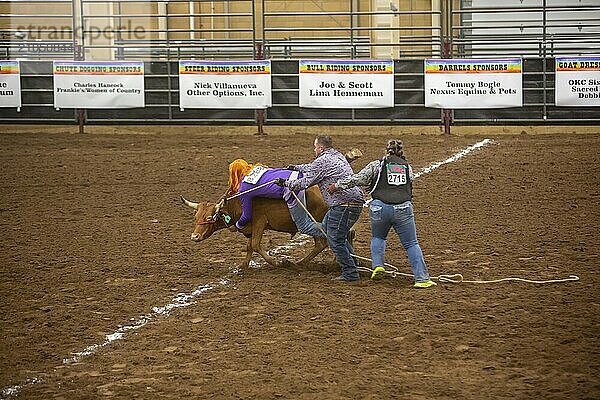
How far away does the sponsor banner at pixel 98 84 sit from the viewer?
74.1ft

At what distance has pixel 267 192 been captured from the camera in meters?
9.12

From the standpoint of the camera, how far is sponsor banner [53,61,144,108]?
2258cm

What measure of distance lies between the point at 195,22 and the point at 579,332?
25.9 meters

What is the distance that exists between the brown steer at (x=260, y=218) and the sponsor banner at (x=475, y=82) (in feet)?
41.4

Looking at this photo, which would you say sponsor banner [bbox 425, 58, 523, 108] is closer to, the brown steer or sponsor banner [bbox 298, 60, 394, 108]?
sponsor banner [bbox 298, 60, 394, 108]

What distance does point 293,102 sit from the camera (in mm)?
22469

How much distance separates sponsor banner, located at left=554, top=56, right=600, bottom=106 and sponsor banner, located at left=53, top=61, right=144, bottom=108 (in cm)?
885

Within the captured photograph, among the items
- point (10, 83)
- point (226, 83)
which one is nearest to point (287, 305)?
point (226, 83)

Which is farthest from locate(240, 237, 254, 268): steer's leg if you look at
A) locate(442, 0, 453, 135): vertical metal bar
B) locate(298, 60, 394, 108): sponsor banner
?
locate(442, 0, 453, 135): vertical metal bar

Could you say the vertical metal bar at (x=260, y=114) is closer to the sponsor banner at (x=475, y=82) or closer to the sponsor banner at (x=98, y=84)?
the sponsor banner at (x=98, y=84)

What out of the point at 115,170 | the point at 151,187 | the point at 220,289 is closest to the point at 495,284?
the point at 220,289

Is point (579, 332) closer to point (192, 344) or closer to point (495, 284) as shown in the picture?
point (495, 284)

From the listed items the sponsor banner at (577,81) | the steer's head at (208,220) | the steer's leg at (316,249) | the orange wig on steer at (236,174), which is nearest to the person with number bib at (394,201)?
the steer's leg at (316,249)

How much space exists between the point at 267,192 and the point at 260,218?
0.27m
